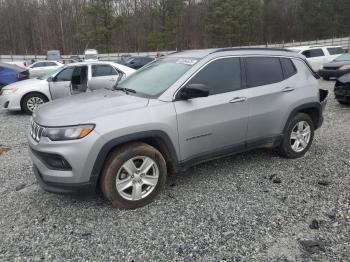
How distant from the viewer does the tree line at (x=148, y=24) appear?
150 ft

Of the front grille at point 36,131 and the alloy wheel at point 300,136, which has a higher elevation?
the front grille at point 36,131

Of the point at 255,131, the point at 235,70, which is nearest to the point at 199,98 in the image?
the point at 235,70

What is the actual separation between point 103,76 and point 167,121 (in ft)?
20.8

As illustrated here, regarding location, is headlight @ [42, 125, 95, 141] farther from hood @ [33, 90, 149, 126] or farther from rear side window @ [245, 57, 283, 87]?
rear side window @ [245, 57, 283, 87]

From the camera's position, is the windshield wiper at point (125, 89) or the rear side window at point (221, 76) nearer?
the rear side window at point (221, 76)

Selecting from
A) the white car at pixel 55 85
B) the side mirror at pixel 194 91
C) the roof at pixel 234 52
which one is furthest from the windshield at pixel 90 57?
the side mirror at pixel 194 91

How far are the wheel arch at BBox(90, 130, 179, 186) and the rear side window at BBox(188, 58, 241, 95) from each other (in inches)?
31.9

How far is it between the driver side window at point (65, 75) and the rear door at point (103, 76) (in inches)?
24.3

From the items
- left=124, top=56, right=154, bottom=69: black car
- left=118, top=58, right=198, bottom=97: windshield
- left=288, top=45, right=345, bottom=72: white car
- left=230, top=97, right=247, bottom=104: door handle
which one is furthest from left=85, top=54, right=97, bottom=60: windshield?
left=230, top=97, right=247, bottom=104: door handle

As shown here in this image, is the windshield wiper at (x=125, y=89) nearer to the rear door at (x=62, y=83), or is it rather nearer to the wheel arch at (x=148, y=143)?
the wheel arch at (x=148, y=143)

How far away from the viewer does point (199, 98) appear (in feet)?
12.9

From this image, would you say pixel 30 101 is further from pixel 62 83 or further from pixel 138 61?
pixel 138 61

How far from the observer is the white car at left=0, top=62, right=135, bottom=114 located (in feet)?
30.5

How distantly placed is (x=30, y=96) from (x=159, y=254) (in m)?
7.93
